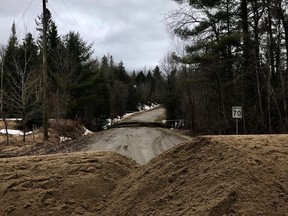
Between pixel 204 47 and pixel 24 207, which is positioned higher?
pixel 204 47

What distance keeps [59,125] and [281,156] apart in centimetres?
2647

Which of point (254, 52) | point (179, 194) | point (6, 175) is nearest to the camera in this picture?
point (179, 194)

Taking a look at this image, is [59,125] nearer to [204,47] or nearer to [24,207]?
[204,47]

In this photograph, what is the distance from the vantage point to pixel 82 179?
539 centimetres

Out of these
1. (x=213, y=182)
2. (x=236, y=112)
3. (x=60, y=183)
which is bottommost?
(x=60, y=183)

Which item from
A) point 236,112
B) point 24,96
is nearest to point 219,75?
point 236,112

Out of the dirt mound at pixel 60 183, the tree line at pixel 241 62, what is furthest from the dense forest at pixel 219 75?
the dirt mound at pixel 60 183

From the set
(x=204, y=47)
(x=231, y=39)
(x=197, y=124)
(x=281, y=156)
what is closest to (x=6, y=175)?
(x=281, y=156)

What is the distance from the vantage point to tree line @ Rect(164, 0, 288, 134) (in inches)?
1004

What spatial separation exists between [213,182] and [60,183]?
88.1 inches

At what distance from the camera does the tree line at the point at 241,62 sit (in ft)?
83.7

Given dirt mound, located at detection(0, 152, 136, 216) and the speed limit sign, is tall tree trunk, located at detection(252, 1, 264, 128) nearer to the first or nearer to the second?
the speed limit sign

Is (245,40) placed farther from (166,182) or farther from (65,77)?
(166,182)

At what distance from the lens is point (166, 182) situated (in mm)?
4625
